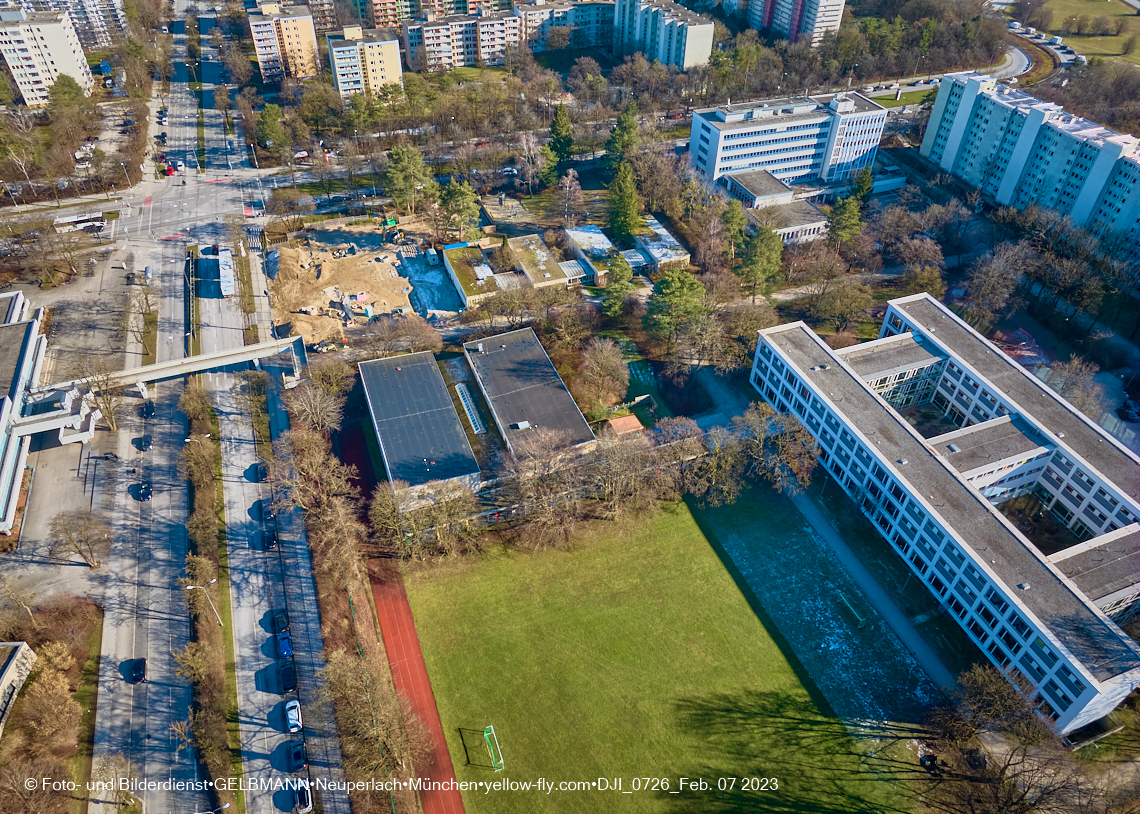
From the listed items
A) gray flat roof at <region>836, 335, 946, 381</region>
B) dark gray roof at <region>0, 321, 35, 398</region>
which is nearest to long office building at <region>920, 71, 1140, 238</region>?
gray flat roof at <region>836, 335, 946, 381</region>

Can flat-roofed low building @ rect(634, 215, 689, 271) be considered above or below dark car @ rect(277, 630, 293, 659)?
above

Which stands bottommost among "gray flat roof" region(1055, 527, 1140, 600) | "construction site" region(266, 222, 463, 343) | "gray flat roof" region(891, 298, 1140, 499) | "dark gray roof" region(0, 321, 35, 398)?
"construction site" region(266, 222, 463, 343)

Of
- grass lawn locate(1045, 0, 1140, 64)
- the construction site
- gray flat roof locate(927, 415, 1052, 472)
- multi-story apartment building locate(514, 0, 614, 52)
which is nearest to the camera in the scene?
gray flat roof locate(927, 415, 1052, 472)

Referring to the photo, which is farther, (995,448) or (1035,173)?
(1035,173)

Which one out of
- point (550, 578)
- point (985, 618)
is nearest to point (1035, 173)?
point (985, 618)

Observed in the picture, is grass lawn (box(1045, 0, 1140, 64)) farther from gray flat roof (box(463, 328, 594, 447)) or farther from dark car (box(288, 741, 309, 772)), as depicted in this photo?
dark car (box(288, 741, 309, 772))

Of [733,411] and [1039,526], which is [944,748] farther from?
[733,411]

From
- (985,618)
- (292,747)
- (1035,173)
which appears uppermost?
(1035,173)
